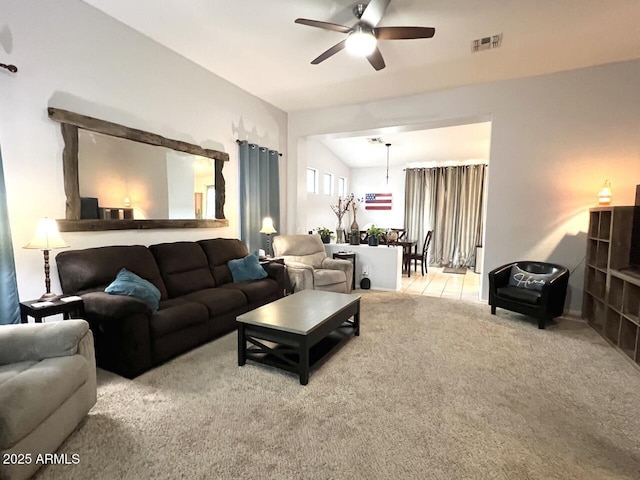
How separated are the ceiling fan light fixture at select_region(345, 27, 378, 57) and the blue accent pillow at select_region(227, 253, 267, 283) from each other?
2.57 metres

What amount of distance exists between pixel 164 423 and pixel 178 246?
2049 millimetres

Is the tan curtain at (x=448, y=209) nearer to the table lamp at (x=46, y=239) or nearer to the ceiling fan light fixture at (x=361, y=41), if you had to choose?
the ceiling fan light fixture at (x=361, y=41)

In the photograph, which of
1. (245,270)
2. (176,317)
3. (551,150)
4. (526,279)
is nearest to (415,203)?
(551,150)

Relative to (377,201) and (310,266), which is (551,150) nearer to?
(310,266)

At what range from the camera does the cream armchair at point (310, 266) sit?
4.28 m

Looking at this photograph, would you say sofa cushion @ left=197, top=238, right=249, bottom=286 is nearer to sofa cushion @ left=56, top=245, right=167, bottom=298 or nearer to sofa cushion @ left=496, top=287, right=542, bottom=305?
sofa cushion @ left=56, top=245, right=167, bottom=298

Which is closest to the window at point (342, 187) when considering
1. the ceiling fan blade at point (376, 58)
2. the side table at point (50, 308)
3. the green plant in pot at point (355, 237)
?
the green plant in pot at point (355, 237)

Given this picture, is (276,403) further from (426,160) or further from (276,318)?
(426,160)

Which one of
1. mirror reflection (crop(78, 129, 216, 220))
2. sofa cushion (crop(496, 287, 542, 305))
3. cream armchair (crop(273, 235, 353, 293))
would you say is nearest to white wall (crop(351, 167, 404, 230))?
cream armchair (crop(273, 235, 353, 293))

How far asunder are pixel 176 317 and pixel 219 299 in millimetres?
523

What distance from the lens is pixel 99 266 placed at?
2699 mm

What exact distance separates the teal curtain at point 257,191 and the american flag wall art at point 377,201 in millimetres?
4234

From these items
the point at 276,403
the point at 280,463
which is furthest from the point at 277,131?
the point at 280,463

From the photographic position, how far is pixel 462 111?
4.41 m
